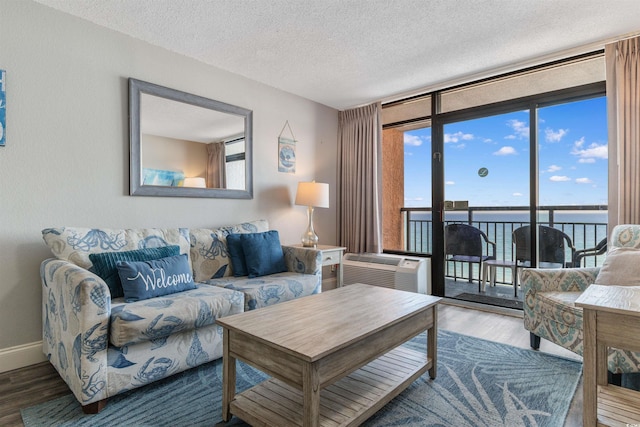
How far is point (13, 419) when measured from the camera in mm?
1549

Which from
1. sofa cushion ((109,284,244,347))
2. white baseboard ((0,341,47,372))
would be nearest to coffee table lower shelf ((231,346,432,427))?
sofa cushion ((109,284,244,347))

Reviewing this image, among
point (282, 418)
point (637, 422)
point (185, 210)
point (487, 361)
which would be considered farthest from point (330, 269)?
point (637, 422)

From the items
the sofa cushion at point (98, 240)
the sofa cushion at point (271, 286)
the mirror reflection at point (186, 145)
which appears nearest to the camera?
the sofa cushion at point (98, 240)

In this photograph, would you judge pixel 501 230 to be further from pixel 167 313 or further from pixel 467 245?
pixel 167 313

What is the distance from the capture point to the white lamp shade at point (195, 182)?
9.55ft

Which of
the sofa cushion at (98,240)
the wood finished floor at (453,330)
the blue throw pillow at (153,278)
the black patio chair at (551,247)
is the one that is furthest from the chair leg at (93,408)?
the black patio chair at (551,247)

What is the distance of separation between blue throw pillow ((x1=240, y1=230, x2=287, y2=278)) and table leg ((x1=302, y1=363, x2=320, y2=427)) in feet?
5.32

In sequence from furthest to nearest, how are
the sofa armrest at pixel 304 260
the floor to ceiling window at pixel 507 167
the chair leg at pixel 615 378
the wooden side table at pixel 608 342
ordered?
the floor to ceiling window at pixel 507 167 < the sofa armrest at pixel 304 260 < the chair leg at pixel 615 378 < the wooden side table at pixel 608 342

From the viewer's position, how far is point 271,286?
2.48m

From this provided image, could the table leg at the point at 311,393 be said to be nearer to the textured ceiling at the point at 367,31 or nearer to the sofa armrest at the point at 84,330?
the sofa armrest at the point at 84,330

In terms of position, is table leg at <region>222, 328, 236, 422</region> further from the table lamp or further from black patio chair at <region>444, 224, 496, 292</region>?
black patio chair at <region>444, 224, 496, 292</region>

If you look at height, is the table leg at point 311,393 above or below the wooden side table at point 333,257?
below

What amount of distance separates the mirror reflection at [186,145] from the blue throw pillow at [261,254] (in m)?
0.61

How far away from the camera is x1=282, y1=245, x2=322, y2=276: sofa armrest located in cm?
288
